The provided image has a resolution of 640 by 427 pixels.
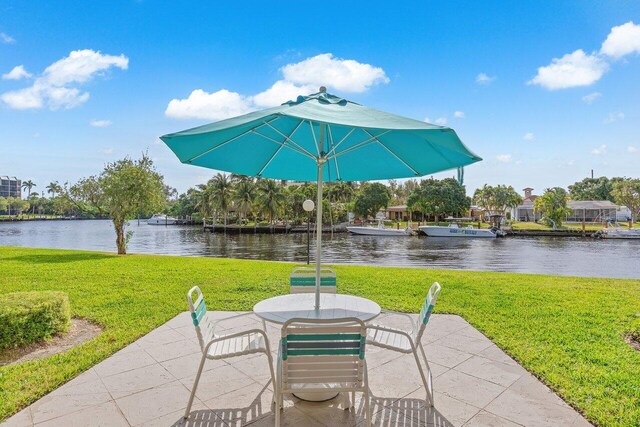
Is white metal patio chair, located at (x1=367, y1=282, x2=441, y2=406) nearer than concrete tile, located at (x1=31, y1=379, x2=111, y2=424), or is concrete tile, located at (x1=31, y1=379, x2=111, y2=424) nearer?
concrete tile, located at (x1=31, y1=379, x2=111, y2=424)

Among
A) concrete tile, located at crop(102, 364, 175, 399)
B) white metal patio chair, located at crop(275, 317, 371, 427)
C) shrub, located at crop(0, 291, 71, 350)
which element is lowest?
concrete tile, located at crop(102, 364, 175, 399)

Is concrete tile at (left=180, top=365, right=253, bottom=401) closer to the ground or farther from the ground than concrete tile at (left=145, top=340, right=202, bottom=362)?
closer to the ground

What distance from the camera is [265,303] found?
9.48 ft

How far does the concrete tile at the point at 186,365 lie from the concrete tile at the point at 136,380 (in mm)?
56

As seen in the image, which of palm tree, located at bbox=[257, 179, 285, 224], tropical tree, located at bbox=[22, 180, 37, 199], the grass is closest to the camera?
the grass

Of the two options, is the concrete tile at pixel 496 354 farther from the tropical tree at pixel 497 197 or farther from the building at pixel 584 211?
the tropical tree at pixel 497 197

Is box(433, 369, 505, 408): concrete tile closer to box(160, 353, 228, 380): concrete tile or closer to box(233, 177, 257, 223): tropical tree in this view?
box(160, 353, 228, 380): concrete tile

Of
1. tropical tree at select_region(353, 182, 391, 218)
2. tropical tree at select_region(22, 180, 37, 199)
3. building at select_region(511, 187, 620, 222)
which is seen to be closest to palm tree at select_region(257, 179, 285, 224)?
tropical tree at select_region(353, 182, 391, 218)

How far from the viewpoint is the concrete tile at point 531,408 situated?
232 centimetres

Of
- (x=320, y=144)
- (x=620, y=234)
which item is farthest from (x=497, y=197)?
(x=320, y=144)

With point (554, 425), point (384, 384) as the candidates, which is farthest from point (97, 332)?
point (554, 425)

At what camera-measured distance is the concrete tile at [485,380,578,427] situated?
7.61 ft

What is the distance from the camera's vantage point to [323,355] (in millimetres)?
1983

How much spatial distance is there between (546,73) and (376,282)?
748 cm
